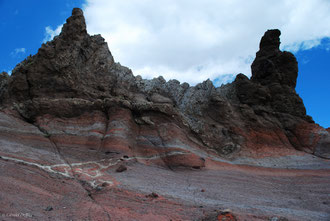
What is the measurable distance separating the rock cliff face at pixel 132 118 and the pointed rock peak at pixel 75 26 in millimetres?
87

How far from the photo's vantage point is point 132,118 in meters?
20.6

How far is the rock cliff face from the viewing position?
16.7 metres

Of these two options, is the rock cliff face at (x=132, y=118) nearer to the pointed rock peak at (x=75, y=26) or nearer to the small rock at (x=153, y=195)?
the pointed rock peak at (x=75, y=26)

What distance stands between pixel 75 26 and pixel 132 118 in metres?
10.00

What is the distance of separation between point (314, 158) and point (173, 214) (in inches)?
661

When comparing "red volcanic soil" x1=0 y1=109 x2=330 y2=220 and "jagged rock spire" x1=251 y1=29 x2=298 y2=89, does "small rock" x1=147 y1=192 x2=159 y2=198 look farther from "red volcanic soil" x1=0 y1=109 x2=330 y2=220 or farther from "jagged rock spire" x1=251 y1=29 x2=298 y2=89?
"jagged rock spire" x1=251 y1=29 x2=298 y2=89

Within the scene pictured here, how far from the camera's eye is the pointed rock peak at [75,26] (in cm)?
2281

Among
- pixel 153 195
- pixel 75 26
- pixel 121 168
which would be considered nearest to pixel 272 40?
pixel 75 26

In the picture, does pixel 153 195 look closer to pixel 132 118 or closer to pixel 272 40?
pixel 132 118

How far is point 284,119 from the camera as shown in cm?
2445

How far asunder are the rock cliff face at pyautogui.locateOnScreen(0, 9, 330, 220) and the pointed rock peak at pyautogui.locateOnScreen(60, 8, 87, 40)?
87mm

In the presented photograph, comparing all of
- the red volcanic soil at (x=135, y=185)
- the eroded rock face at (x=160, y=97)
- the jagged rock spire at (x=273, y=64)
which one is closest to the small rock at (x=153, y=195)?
the red volcanic soil at (x=135, y=185)

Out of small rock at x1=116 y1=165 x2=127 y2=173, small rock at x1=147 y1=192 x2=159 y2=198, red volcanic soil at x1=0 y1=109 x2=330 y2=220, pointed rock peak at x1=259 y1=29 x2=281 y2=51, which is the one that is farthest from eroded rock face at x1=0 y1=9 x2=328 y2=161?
small rock at x1=147 y1=192 x2=159 y2=198

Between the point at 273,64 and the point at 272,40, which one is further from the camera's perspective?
the point at 272,40
